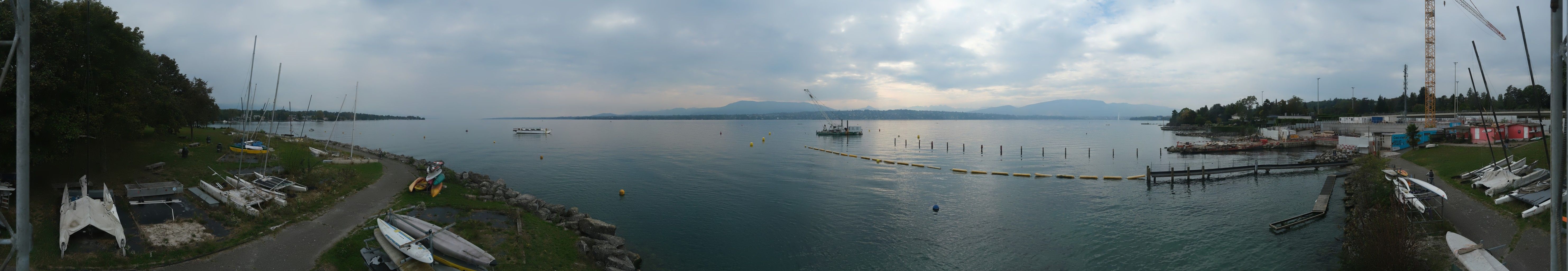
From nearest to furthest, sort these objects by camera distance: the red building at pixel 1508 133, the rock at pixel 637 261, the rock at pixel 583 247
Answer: the rock at pixel 583 247
the rock at pixel 637 261
the red building at pixel 1508 133

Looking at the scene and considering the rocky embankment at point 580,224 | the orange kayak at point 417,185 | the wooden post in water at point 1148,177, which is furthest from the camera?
the wooden post in water at point 1148,177

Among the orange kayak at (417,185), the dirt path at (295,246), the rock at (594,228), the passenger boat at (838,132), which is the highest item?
the passenger boat at (838,132)

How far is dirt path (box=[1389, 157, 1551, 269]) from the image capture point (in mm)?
12898

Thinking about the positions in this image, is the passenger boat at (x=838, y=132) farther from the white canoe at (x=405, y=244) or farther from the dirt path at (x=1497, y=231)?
the white canoe at (x=405, y=244)

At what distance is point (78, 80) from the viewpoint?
16.2 meters

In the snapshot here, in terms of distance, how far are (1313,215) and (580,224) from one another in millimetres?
26357

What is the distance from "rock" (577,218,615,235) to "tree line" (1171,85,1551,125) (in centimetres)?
8967

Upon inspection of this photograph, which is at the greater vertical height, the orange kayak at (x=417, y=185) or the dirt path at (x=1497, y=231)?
the orange kayak at (x=417, y=185)

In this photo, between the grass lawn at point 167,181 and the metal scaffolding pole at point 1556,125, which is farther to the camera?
the grass lawn at point 167,181

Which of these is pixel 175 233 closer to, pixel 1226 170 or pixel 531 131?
pixel 1226 170

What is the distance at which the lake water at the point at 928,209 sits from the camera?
1769cm

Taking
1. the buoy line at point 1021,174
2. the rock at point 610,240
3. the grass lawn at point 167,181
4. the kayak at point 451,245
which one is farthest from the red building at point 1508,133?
the grass lawn at point 167,181

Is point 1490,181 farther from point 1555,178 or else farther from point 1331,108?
point 1331,108

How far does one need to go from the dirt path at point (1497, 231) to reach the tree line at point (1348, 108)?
222 feet
